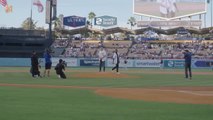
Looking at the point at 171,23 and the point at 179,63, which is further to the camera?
the point at 171,23

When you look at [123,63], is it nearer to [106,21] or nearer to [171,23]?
[171,23]

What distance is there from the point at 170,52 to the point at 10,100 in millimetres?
50457

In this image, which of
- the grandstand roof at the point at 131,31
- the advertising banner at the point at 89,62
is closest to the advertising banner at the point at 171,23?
the grandstand roof at the point at 131,31

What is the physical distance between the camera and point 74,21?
8006 centimetres

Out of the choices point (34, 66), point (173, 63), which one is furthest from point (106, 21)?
point (34, 66)

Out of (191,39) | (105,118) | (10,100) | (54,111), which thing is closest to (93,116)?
(105,118)

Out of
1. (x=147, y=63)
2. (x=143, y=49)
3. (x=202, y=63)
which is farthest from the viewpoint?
(x=143, y=49)

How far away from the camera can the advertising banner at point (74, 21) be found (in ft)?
261

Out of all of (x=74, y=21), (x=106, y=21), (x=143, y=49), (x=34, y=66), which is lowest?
(x=34, y=66)

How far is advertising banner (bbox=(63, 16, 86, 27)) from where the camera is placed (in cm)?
7956

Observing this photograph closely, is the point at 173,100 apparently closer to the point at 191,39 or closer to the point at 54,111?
the point at 54,111

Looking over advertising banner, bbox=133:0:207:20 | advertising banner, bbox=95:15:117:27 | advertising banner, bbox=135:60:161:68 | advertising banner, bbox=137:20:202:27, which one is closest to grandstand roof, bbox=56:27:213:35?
advertising banner, bbox=95:15:117:27

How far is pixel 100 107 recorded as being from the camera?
408 inches

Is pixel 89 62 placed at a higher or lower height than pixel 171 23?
lower
